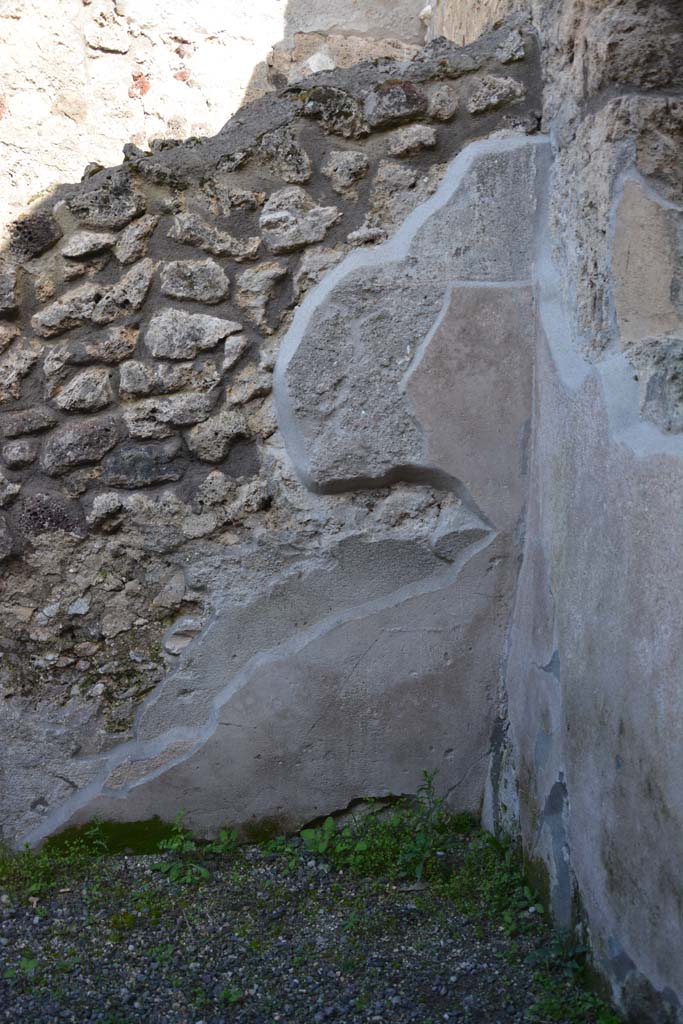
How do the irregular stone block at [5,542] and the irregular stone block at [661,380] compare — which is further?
the irregular stone block at [5,542]

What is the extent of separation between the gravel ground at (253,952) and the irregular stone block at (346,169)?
5.47 ft

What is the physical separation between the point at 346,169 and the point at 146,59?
6.65ft

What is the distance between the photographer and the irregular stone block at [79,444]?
2.45 metres

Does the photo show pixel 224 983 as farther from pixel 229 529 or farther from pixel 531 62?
pixel 531 62

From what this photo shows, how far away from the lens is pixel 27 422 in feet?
8.07

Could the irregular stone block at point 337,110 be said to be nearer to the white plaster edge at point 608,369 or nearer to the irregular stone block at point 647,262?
the white plaster edge at point 608,369

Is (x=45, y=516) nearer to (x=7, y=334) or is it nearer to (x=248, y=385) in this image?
(x=7, y=334)

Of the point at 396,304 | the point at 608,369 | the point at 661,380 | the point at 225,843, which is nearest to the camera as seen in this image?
the point at 661,380

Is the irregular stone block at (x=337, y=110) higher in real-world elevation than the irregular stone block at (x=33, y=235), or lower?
higher

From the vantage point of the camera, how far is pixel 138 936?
7.14 ft

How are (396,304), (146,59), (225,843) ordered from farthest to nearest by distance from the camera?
(146,59) → (225,843) → (396,304)

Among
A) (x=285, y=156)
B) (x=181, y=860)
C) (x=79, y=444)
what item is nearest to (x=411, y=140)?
(x=285, y=156)

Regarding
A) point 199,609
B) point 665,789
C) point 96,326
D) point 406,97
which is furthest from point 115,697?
point 406,97

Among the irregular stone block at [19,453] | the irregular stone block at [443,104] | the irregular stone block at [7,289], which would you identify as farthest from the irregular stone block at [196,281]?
the irregular stone block at [443,104]
